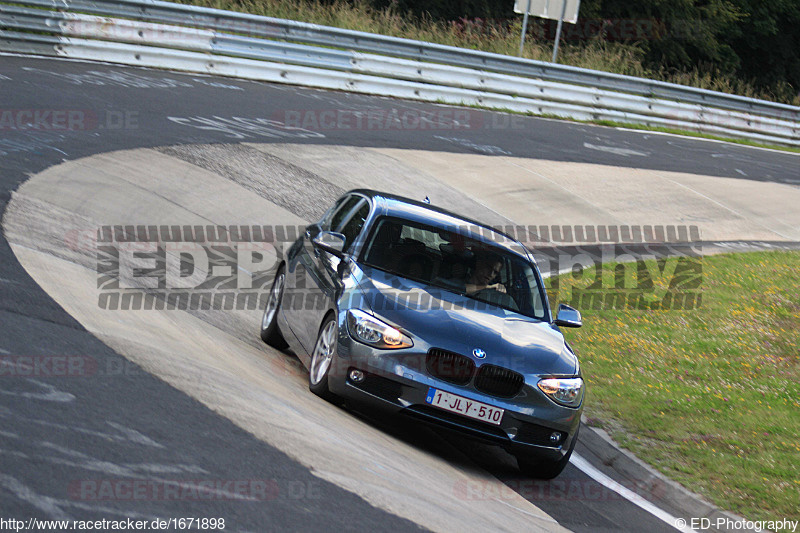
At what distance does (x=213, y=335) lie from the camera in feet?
29.3

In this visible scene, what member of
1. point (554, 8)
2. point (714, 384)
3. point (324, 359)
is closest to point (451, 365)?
point (324, 359)

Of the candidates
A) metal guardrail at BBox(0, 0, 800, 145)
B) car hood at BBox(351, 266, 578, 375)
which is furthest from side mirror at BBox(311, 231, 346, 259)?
metal guardrail at BBox(0, 0, 800, 145)

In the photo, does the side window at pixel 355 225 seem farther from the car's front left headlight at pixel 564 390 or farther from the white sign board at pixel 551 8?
the white sign board at pixel 551 8

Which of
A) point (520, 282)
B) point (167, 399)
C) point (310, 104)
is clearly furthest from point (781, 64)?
point (167, 399)

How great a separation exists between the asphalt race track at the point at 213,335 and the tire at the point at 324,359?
0.14 m

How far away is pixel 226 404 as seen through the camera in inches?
259

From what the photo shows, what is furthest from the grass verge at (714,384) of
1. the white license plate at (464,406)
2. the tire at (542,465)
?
the white license plate at (464,406)

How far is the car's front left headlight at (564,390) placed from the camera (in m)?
7.20

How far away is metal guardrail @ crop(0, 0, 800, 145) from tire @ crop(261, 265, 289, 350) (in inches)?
539

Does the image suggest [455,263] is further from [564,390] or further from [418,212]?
[564,390]

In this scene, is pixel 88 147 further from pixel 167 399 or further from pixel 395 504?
pixel 395 504

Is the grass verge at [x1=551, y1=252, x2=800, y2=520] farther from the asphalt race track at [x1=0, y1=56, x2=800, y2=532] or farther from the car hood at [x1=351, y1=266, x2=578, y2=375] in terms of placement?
the car hood at [x1=351, y1=266, x2=578, y2=375]

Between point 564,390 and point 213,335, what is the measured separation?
11.1 ft

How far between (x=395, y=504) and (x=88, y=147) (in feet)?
36.0
